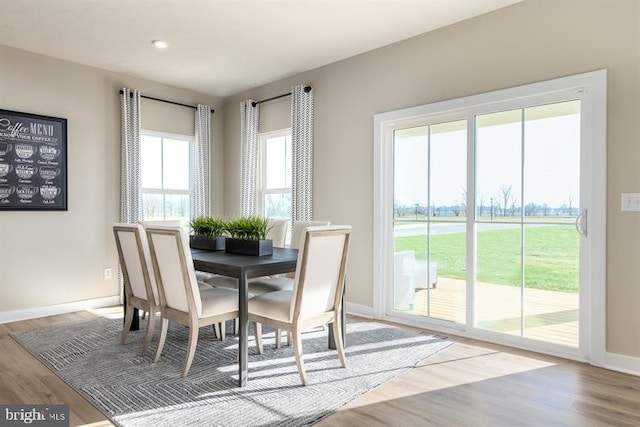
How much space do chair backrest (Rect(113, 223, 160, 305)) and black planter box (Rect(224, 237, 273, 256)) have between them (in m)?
0.60

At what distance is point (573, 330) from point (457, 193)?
1350 mm

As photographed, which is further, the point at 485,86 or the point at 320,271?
the point at 485,86

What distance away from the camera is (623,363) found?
2744mm

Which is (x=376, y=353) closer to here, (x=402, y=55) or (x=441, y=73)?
(x=441, y=73)

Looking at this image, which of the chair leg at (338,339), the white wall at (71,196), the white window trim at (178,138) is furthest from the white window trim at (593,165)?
the white wall at (71,196)

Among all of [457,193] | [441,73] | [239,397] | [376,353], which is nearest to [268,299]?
[239,397]

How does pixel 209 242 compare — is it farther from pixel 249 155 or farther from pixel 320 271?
pixel 249 155

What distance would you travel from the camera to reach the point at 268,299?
8.92 ft

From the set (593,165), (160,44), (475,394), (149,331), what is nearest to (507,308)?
(475,394)

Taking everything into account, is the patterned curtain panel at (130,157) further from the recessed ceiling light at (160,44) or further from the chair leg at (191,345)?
the chair leg at (191,345)

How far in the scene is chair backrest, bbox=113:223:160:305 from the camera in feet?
10.1

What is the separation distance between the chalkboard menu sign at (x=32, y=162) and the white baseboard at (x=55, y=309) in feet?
3.36

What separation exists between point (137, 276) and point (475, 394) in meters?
2.51

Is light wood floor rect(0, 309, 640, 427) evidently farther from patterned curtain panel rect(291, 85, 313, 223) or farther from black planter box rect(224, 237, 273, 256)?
patterned curtain panel rect(291, 85, 313, 223)
